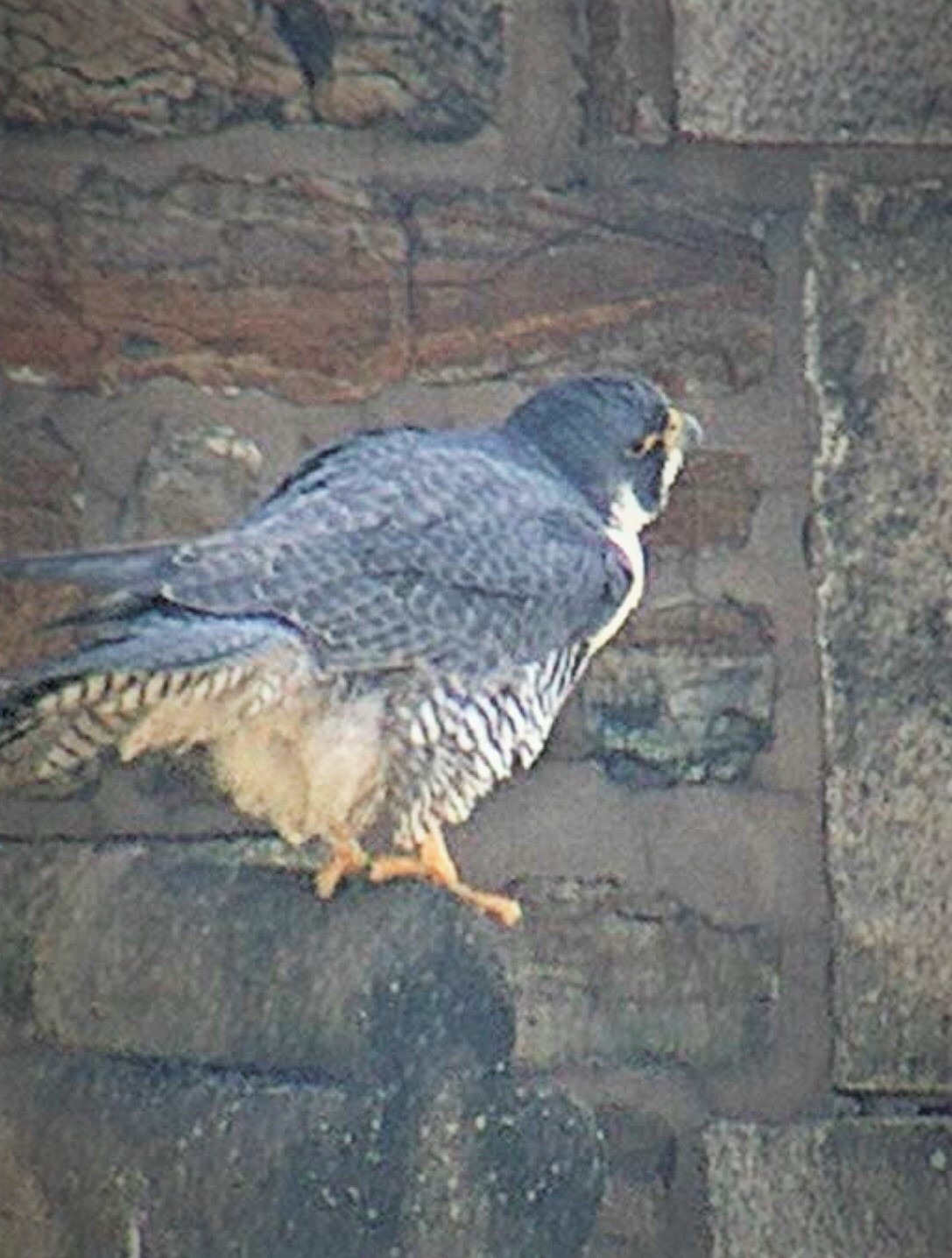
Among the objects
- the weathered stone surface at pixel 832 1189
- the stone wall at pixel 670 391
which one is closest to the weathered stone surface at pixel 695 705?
the stone wall at pixel 670 391

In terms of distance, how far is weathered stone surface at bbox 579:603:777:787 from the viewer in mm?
3613

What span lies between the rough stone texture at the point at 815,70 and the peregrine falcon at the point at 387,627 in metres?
0.33

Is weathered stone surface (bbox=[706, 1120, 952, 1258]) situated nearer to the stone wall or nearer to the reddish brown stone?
the stone wall

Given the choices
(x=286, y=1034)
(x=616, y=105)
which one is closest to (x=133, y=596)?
(x=286, y=1034)

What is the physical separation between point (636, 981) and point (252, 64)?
108cm

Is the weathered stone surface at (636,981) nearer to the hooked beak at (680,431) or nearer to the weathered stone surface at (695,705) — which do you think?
the weathered stone surface at (695,705)

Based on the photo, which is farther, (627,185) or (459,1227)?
(627,185)

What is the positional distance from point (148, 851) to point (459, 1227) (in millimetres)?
535

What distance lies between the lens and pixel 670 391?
3.67 metres

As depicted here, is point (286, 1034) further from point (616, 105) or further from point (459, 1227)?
point (616, 105)

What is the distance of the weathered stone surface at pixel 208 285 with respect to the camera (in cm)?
357

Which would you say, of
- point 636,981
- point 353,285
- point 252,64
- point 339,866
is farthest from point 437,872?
point 252,64

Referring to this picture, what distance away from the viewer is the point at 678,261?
3.66m

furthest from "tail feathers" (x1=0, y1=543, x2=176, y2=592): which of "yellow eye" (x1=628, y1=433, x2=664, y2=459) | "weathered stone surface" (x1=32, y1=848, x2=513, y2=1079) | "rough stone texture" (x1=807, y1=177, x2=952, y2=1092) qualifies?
"rough stone texture" (x1=807, y1=177, x2=952, y2=1092)
